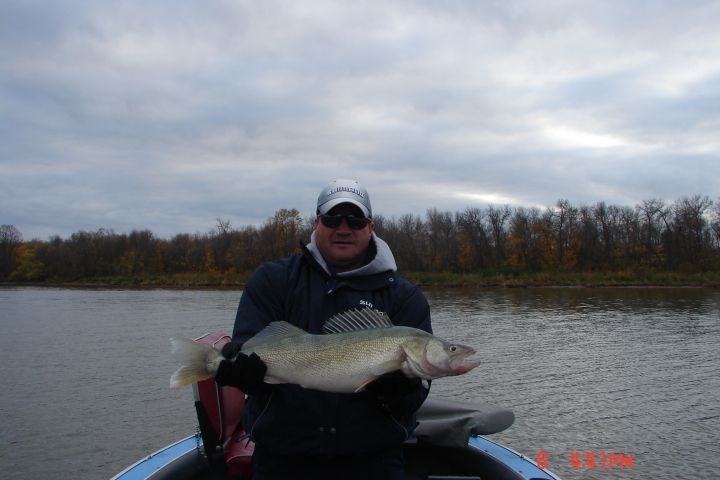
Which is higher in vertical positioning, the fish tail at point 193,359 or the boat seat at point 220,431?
the fish tail at point 193,359

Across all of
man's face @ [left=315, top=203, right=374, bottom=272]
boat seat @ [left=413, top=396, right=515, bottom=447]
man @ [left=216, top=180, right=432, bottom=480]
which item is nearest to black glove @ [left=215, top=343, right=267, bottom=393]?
man @ [left=216, top=180, right=432, bottom=480]

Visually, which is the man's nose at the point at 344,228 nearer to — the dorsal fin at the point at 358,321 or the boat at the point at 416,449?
the dorsal fin at the point at 358,321

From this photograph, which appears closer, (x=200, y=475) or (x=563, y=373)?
(x=200, y=475)

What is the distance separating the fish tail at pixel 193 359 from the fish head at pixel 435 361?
124cm

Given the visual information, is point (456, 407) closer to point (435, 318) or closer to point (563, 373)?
point (563, 373)

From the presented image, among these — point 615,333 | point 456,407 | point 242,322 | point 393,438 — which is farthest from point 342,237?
point 615,333

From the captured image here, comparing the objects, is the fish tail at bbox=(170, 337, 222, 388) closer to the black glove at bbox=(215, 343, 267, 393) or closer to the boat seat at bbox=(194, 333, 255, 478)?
the black glove at bbox=(215, 343, 267, 393)

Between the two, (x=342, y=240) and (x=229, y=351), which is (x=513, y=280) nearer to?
(x=342, y=240)

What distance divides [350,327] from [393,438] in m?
0.75

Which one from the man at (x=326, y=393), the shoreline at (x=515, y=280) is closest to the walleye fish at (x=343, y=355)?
the man at (x=326, y=393)

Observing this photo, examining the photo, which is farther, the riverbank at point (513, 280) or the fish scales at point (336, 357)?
the riverbank at point (513, 280)

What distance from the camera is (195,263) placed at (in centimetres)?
9456

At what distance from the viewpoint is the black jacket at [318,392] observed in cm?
351

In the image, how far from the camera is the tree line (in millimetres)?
80250
